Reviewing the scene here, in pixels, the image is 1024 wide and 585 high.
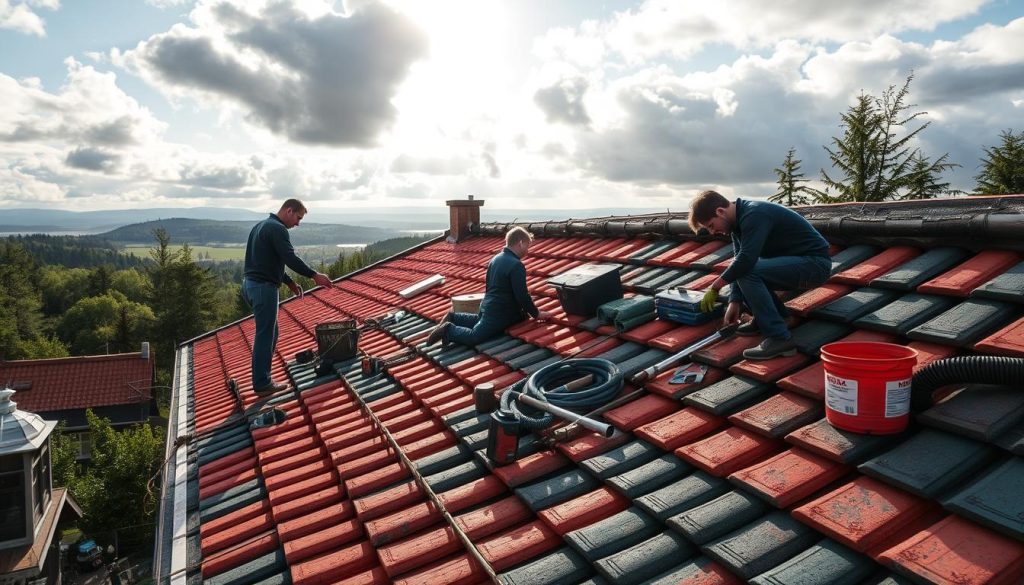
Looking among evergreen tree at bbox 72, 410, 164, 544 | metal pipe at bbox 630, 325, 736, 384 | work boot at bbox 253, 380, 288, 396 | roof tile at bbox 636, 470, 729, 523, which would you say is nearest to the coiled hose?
metal pipe at bbox 630, 325, 736, 384

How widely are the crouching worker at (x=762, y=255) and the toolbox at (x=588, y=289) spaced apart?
1.11m

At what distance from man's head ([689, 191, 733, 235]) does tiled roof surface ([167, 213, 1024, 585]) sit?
2.18 ft

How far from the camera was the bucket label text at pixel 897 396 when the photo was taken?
2.15 m

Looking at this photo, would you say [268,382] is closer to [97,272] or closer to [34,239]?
[97,272]

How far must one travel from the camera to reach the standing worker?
17.5 ft

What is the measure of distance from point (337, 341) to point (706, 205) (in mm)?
3838

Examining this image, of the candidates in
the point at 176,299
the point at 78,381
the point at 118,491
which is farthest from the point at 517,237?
the point at 176,299

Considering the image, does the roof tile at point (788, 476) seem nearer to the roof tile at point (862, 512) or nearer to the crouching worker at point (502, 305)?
the roof tile at point (862, 512)

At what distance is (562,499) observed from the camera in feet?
8.30

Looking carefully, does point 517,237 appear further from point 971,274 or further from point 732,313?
point 971,274

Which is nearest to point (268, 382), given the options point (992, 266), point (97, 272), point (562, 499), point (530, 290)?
point (530, 290)

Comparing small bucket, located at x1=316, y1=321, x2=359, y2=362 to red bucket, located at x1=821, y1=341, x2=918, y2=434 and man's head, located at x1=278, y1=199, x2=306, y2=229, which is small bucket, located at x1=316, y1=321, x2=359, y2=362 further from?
red bucket, located at x1=821, y1=341, x2=918, y2=434

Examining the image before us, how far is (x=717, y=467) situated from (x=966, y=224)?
2.35 meters

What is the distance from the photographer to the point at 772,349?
119 inches
